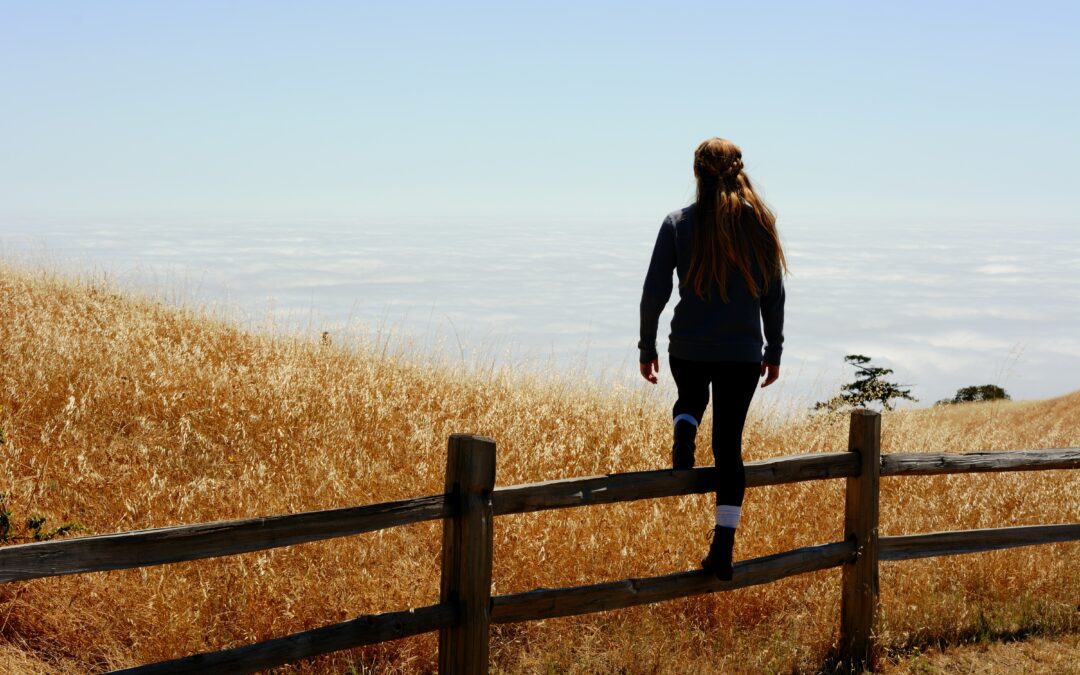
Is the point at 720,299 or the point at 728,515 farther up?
the point at 720,299

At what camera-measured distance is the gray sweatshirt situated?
4.60 metres

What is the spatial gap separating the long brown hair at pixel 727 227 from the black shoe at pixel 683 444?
2.27 ft

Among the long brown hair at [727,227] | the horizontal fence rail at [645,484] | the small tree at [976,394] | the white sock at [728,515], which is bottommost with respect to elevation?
the small tree at [976,394]

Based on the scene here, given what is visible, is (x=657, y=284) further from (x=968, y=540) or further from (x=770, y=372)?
(x=968, y=540)

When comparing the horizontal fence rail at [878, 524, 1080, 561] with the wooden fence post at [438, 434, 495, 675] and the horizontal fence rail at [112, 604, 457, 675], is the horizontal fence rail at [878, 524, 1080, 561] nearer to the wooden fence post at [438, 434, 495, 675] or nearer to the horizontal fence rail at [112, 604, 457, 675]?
the wooden fence post at [438, 434, 495, 675]

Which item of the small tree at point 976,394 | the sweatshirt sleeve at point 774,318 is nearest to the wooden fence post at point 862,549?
the sweatshirt sleeve at point 774,318

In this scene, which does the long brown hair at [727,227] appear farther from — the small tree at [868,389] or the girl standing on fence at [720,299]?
the small tree at [868,389]

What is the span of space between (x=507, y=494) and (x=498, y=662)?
151 cm

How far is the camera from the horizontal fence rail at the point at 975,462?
5730mm

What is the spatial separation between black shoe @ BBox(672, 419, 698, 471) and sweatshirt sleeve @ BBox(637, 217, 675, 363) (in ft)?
1.35

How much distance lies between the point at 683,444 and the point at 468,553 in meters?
1.32

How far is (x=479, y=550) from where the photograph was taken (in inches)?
165

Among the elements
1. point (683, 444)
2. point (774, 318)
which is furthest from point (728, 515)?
point (774, 318)

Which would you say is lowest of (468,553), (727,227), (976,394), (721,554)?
(976,394)
